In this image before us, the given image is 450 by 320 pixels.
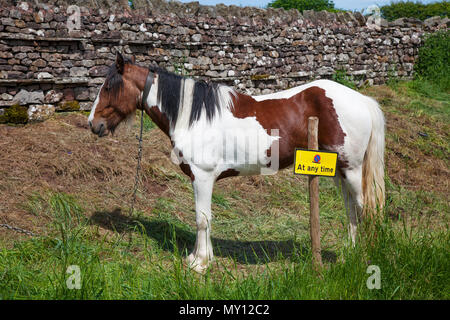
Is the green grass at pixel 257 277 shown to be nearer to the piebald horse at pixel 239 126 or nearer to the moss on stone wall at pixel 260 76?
the piebald horse at pixel 239 126

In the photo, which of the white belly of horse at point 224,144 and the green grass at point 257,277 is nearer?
the green grass at point 257,277

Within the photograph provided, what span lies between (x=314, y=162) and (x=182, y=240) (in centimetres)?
203

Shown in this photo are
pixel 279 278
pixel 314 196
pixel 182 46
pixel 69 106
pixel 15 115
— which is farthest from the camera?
pixel 182 46

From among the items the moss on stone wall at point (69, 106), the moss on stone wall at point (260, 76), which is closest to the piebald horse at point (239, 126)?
the moss on stone wall at point (69, 106)

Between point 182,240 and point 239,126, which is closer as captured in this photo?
point 239,126

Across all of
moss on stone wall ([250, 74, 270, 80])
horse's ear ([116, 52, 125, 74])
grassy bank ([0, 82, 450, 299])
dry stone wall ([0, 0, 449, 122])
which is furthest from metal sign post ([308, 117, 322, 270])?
moss on stone wall ([250, 74, 270, 80])

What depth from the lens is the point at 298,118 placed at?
152 inches

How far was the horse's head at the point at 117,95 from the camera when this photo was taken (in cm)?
392

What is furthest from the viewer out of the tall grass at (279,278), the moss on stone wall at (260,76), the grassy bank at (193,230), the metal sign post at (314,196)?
the moss on stone wall at (260,76)

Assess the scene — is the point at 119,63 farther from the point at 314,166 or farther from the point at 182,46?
the point at 182,46

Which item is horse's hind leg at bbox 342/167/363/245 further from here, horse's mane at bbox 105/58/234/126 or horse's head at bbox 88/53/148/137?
horse's head at bbox 88/53/148/137

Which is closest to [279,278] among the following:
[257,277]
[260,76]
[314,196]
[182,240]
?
[257,277]

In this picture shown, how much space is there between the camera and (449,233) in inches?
132
